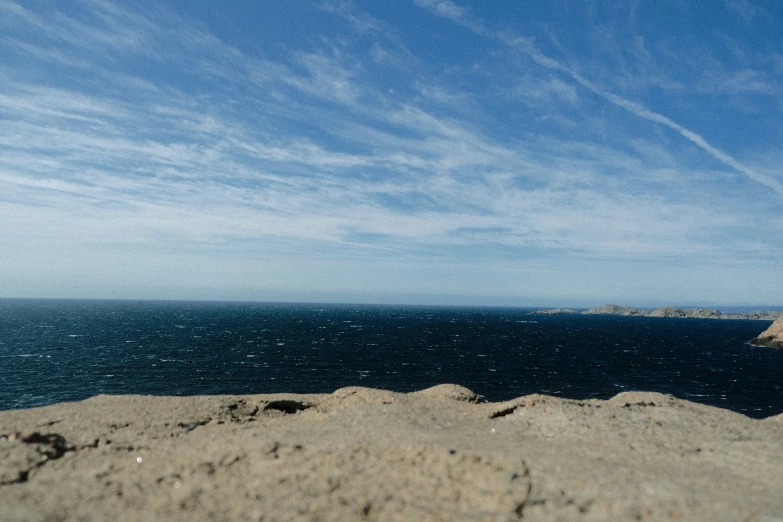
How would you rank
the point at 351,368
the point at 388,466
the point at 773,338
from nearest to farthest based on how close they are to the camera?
the point at 388,466
the point at 351,368
the point at 773,338

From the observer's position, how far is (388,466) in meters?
14.0

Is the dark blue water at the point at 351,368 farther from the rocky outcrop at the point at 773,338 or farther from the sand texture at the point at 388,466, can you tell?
the sand texture at the point at 388,466

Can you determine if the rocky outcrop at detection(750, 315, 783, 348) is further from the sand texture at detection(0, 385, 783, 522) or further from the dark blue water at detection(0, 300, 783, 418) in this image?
the sand texture at detection(0, 385, 783, 522)

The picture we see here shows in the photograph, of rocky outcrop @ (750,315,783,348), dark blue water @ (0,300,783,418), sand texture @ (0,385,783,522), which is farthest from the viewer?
rocky outcrop @ (750,315,783,348)

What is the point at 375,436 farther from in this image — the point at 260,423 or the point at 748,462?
the point at 748,462

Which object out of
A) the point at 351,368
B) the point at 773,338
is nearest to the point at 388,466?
the point at 351,368

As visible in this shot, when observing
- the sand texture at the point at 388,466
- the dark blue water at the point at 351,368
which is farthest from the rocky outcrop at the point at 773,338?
the sand texture at the point at 388,466

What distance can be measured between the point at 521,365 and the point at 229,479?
240ft

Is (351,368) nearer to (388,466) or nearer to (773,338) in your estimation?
(388,466)

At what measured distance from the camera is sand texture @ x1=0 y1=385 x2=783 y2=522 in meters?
12.0

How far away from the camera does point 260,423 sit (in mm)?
21656

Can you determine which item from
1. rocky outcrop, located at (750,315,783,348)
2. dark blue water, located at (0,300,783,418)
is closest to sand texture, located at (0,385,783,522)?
dark blue water, located at (0,300,783,418)

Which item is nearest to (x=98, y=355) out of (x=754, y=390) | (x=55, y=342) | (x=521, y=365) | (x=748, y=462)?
(x=55, y=342)

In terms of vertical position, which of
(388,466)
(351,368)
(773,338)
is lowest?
(351,368)
